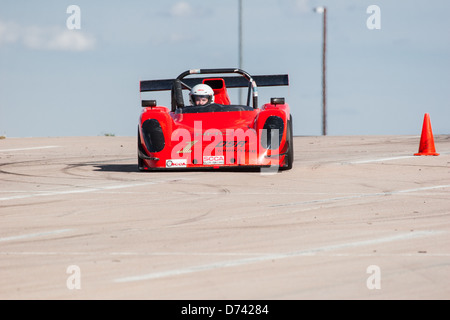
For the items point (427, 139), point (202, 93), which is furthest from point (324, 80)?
point (202, 93)

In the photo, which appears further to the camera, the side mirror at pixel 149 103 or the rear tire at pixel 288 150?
the side mirror at pixel 149 103

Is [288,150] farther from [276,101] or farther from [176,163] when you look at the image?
[176,163]

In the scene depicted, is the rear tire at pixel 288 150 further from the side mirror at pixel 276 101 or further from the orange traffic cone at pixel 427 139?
the orange traffic cone at pixel 427 139

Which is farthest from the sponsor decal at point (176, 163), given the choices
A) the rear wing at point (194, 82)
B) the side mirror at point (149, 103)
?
the rear wing at point (194, 82)

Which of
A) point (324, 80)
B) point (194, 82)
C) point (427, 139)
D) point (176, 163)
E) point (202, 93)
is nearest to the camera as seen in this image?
point (176, 163)

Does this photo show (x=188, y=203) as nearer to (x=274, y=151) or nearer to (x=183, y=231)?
(x=183, y=231)

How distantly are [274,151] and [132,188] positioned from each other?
2.63 m

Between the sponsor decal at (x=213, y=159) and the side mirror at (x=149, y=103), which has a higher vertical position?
the side mirror at (x=149, y=103)

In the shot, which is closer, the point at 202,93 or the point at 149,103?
the point at 149,103

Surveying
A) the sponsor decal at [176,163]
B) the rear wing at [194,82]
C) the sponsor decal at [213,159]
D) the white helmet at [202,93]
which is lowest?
the sponsor decal at [176,163]

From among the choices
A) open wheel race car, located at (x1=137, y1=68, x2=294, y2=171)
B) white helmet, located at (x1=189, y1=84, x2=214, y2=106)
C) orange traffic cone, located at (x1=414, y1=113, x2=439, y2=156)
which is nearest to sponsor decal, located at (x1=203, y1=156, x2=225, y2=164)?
open wheel race car, located at (x1=137, y1=68, x2=294, y2=171)

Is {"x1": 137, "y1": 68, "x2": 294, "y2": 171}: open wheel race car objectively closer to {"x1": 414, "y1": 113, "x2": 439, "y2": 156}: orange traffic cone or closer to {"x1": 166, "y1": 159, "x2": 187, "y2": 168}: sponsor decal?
{"x1": 166, "y1": 159, "x2": 187, "y2": 168}: sponsor decal

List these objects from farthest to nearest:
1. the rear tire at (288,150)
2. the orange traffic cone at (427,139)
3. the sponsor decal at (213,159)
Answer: the orange traffic cone at (427,139)
the rear tire at (288,150)
the sponsor decal at (213,159)
